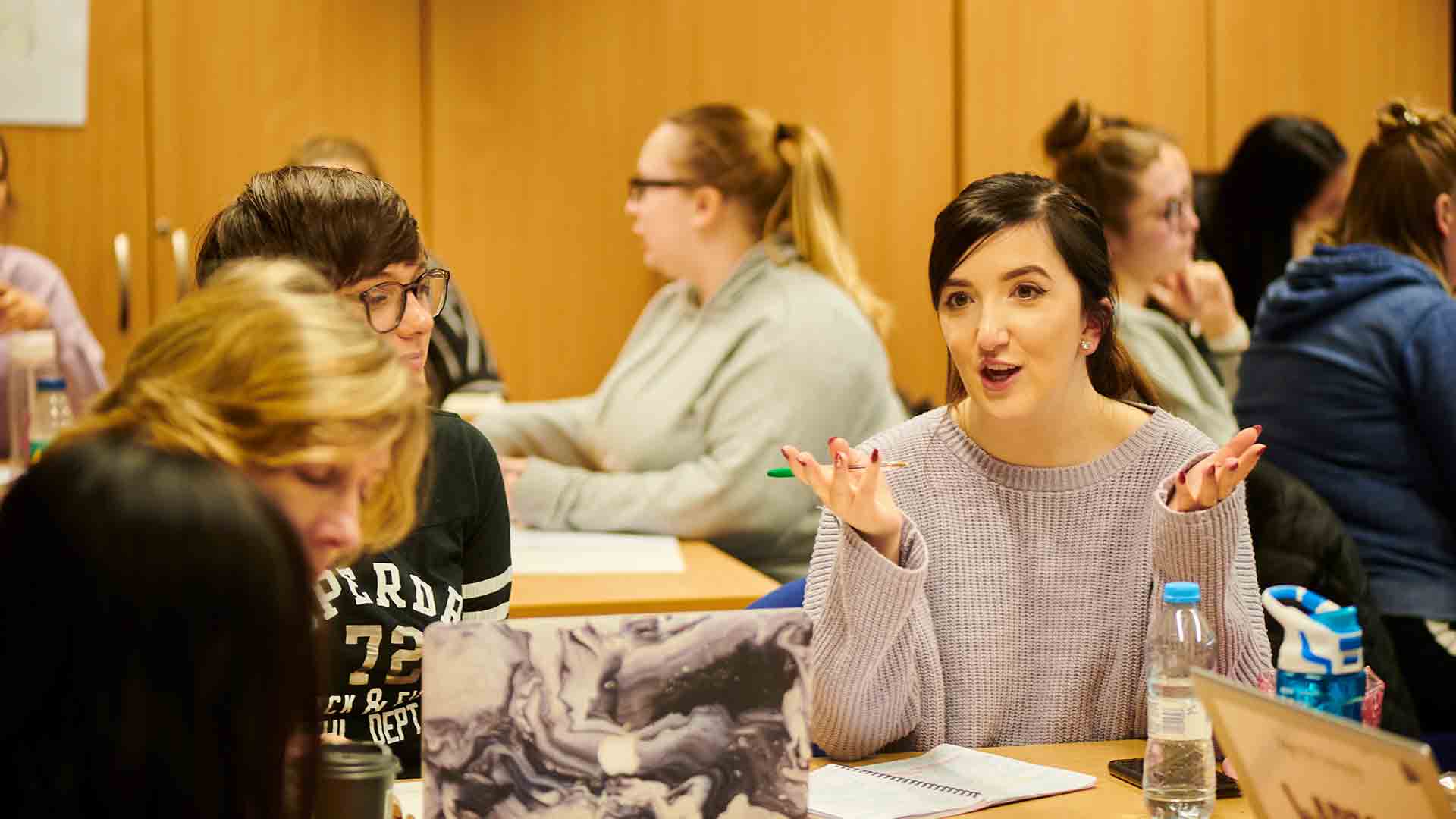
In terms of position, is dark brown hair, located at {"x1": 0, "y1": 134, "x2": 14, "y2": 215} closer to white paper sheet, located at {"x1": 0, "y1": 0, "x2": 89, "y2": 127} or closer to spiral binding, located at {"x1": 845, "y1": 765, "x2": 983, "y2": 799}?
white paper sheet, located at {"x1": 0, "y1": 0, "x2": 89, "y2": 127}

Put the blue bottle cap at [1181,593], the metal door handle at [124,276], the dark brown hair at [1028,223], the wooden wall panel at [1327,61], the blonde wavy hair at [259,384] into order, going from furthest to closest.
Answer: the wooden wall panel at [1327,61] < the metal door handle at [124,276] < the dark brown hair at [1028,223] < the blue bottle cap at [1181,593] < the blonde wavy hair at [259,384]

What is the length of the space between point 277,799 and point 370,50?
11.6 ft

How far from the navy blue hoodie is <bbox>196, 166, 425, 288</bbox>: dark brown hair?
5.74 feet

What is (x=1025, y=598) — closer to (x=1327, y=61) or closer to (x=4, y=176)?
(x=4, y=176)

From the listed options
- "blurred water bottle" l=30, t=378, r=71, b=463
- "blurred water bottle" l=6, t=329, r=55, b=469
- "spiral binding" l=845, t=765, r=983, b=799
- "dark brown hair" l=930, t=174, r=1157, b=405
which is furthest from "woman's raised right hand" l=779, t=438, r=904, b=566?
"blurred water bottle" l=6, t=329, r=55, b=469

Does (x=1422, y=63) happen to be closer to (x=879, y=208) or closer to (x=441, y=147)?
(x=879, y=208)

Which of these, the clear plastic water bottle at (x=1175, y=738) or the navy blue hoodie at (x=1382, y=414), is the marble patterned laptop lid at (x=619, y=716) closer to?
the clear plastic water bottle at (x=1175, y=738)

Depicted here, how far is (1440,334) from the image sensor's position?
2.59 m

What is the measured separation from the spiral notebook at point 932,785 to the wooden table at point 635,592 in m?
0.84

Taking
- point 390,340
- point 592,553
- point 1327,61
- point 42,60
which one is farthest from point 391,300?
point 1327,61

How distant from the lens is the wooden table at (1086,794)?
4.73 feet

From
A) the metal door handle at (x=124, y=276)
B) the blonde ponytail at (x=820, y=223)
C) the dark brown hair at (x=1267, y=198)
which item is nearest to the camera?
the blonde ponytail at (x=820, y=223)

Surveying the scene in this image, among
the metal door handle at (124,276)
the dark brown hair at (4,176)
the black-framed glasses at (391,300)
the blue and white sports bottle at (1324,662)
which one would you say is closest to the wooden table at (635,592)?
the black-framed glasses at (391,300)

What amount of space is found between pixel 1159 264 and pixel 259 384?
2701 mm
